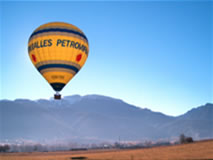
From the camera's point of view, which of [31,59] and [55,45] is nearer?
[55,45]

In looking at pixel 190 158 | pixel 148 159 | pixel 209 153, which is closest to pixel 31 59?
pixel 148 159

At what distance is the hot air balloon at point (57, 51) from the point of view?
5931 cm

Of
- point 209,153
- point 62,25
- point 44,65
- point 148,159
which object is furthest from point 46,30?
point 209,153

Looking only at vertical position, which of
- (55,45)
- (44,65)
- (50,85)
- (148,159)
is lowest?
(148,159)

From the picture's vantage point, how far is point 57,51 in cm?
5944

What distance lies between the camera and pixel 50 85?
6078cm

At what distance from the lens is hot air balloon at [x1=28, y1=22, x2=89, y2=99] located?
59312 millimetres

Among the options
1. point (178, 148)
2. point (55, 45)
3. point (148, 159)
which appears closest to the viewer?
point (55, 45)

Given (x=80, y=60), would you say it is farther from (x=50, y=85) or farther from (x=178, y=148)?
(x=178, y=148)

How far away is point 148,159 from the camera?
227 feet

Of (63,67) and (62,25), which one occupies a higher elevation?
(62,25)

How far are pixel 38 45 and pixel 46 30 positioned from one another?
3.68 m

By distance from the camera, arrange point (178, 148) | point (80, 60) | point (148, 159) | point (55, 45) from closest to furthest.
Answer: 1. point (55, 45)
2. point (80, 60)
3. point (148, 159)
4. point (178, 148)

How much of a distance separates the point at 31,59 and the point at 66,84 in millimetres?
10211
